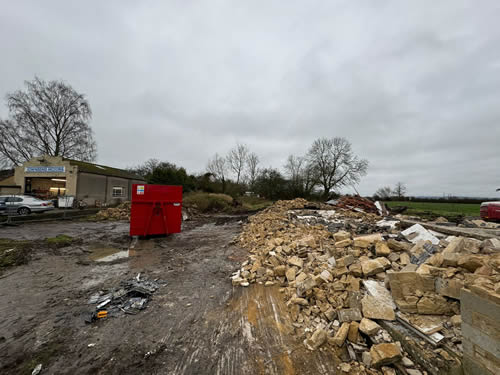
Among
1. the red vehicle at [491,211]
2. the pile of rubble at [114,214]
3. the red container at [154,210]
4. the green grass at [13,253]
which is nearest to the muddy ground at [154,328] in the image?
the green grass at [13,253]

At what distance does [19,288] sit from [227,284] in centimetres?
380

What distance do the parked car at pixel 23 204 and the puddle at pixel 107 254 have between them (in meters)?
11.2

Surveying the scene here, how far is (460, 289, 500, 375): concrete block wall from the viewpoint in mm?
1433

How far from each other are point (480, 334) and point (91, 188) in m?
24.8

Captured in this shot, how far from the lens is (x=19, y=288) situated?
3240mm

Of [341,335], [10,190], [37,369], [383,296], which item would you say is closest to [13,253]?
[37,369]

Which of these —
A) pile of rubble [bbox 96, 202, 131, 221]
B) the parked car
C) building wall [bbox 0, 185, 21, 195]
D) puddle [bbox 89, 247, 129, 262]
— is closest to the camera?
puddle [bbox 89, 247, 129, 262]

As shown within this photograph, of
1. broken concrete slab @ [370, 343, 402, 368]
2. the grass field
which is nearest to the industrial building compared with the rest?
broken concrete slab @ [370, 343, 402, 368]

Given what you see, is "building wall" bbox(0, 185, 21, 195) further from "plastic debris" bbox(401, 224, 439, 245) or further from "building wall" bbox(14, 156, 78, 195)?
"plastic debris" bbox(401, 224, 439, 245)

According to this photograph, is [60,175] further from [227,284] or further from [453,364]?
[453,364]

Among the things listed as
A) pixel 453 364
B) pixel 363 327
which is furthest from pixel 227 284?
pixel 453 364

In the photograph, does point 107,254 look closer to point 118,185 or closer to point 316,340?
point 316,340

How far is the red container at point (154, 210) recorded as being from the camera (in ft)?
21.7

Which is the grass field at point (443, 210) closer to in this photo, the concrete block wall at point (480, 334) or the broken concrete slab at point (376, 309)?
the broken concrete slab at point (376, 309)
